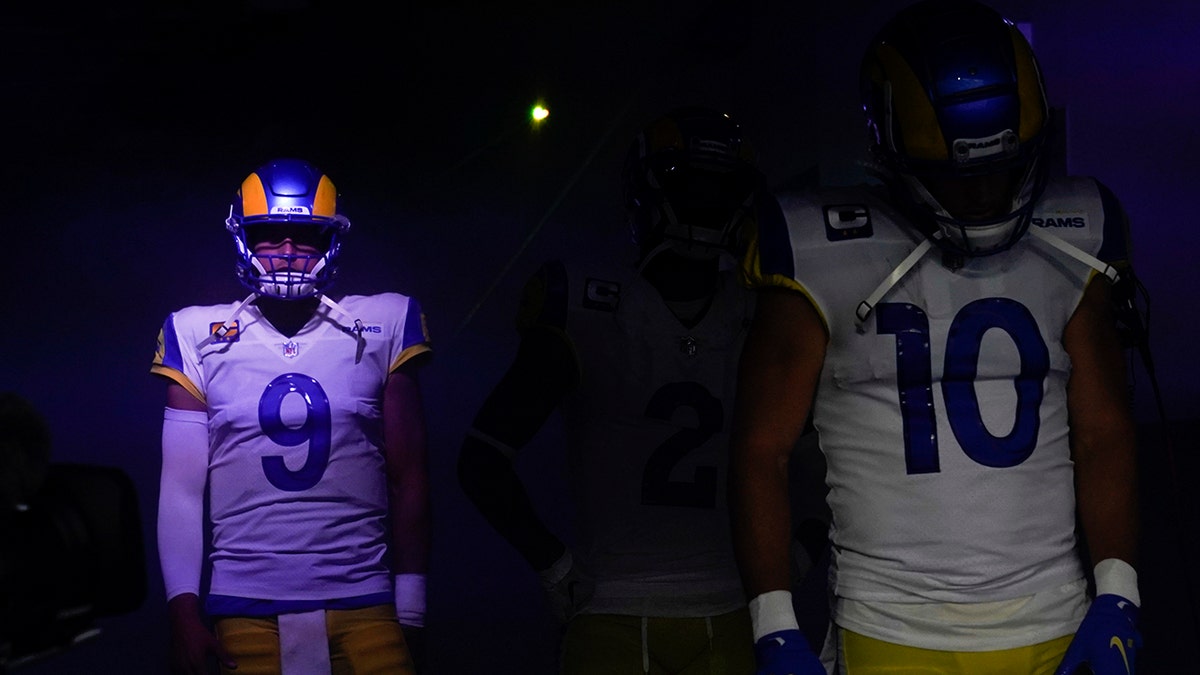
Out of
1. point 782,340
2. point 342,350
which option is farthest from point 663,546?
point 342,350

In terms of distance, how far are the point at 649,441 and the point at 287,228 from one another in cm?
108

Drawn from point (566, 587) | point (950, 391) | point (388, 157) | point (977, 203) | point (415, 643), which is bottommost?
point (415, 643)

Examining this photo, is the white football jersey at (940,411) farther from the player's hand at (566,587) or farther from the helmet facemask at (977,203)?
the player's hand at (566,587)

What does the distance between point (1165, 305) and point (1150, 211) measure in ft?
0.84

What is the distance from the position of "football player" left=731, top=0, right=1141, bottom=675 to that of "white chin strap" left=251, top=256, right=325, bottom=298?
4.55 feet

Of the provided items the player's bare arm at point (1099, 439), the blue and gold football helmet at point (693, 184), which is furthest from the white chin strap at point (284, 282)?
the player's bare arm at point (1099, 439)

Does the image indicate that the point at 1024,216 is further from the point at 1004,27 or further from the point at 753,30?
the point at 753,30

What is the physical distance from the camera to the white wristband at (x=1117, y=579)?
6.45ft

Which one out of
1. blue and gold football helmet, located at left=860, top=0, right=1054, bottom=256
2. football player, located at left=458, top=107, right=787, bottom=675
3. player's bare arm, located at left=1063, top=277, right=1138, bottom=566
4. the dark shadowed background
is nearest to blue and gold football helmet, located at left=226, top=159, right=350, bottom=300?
football player, located at left=458, top=107, right=787, bottom=675

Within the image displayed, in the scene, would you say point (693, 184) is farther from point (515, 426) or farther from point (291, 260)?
point (291, 260)

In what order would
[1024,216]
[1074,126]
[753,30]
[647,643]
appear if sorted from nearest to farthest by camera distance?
[1024,216] → [647,643] → [1074,126] → [753,30]

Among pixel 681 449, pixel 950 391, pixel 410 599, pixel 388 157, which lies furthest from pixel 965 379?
pixel 388 157

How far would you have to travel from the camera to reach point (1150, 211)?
381 cm

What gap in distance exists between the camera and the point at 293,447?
3.06 meters
